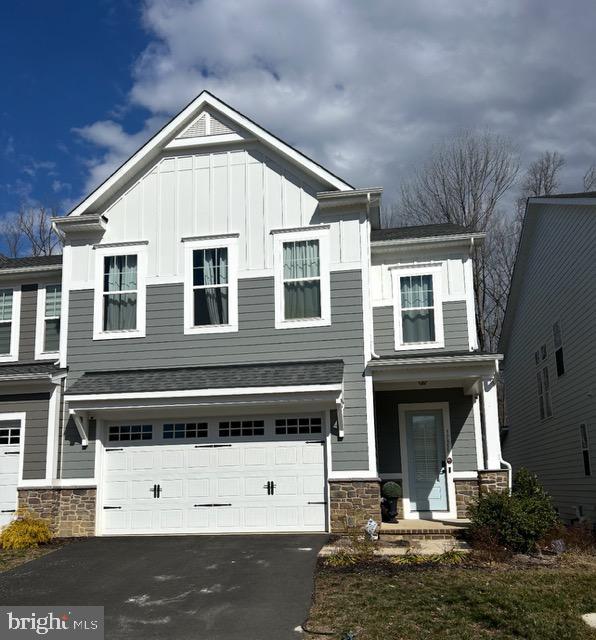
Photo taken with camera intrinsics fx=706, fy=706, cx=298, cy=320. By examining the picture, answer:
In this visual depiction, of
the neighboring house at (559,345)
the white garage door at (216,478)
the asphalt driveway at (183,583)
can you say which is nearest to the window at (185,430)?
the white garage door at (216,478)

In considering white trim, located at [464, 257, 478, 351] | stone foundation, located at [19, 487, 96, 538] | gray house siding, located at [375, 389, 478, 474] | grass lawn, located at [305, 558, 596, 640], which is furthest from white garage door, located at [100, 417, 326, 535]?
white trim, located at [464, 257, 478, 351]

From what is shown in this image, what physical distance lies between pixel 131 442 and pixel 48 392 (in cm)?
200

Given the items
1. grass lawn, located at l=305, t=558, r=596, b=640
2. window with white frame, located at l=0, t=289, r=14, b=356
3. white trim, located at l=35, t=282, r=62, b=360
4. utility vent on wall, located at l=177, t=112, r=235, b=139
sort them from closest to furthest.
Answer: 1. grass lawn, located at l=305, t=558, r=596, b=640
2. utility vent on wall, located at l=177, t=112, r=235, b=139
3. white trim, located at l=35, t=282, r=62, b=360
4. window with white frame, located at l=0, t=289, r=14, b=356

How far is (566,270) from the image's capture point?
51.8ft

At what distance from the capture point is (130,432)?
47.6 feet

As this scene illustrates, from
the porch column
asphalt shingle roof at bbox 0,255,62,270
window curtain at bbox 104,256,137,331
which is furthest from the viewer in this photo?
asphalt shingle roof at bbox 0,255,62,270

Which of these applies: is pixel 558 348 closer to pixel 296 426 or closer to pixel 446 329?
pixel 446 329

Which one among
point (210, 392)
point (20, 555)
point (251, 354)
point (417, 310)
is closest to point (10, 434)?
point (20, 555)

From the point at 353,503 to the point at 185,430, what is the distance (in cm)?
370

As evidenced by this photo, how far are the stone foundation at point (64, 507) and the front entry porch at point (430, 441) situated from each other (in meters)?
6.09

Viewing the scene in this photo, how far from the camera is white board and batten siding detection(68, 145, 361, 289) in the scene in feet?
48.0

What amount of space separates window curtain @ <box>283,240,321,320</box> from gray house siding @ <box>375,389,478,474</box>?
2716 mm

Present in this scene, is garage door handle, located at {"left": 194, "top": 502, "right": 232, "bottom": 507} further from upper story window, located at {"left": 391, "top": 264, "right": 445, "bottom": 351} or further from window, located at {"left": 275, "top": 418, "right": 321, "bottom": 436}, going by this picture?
upper story window, located at {"left": 391, "top": 264, "right": 445, "bottom": 351}

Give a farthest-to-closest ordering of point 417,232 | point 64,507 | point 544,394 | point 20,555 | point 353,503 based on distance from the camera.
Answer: point 544,394, point 417,232, point 64,507, point 353,503, point 20,555
